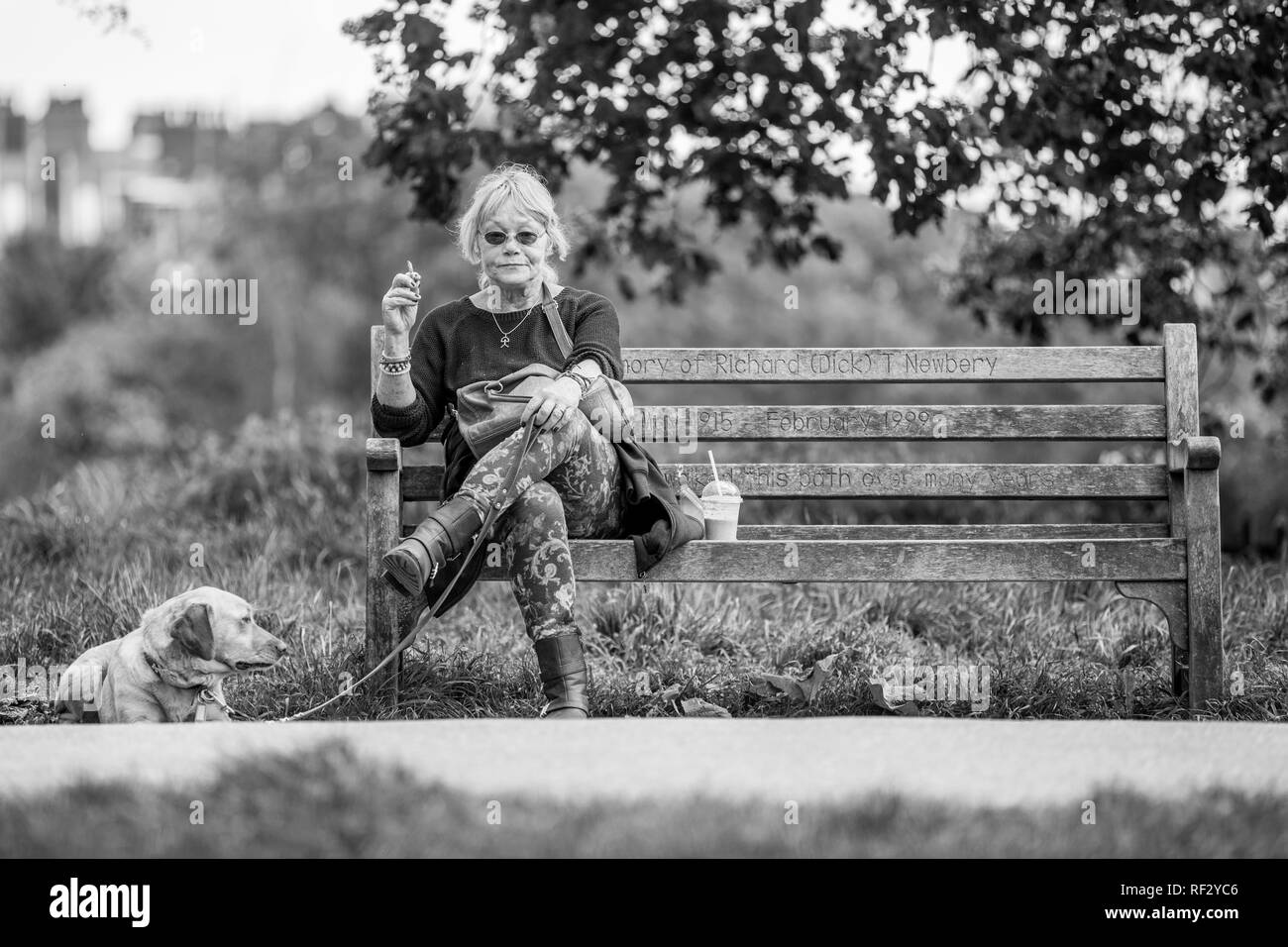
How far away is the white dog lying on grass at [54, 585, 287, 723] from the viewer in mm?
4023

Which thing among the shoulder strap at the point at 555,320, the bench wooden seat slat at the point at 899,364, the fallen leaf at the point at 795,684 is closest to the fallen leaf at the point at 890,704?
the fallen leaf at the point at 795,684

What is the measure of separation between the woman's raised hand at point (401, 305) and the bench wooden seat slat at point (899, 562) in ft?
2.31

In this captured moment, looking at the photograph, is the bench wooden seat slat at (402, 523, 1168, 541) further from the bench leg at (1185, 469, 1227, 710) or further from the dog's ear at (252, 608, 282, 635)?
the dog's ear at (252, 608, 282, 635)

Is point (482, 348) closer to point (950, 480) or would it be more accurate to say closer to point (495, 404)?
point (495, 404)

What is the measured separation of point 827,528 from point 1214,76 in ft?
7.60

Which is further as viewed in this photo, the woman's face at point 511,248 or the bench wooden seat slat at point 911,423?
the bench wooden seat slat at point 911,423

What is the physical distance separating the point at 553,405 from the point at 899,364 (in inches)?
51.5

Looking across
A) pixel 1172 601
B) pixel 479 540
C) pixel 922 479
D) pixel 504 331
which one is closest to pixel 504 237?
pixel 504 331

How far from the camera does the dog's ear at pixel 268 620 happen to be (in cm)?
506

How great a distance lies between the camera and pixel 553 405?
4094mm

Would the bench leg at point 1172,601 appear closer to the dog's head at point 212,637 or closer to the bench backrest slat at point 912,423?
the bench backrest slat at point 912,423

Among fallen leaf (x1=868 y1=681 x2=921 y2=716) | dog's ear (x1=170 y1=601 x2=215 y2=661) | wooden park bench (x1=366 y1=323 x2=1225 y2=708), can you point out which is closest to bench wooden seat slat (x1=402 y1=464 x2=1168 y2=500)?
wooden park bench (x1=366 y1=323 x2=1225 y2=708)

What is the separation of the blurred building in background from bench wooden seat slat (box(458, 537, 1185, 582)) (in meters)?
25.1

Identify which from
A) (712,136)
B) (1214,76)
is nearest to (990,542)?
(1214,76)
